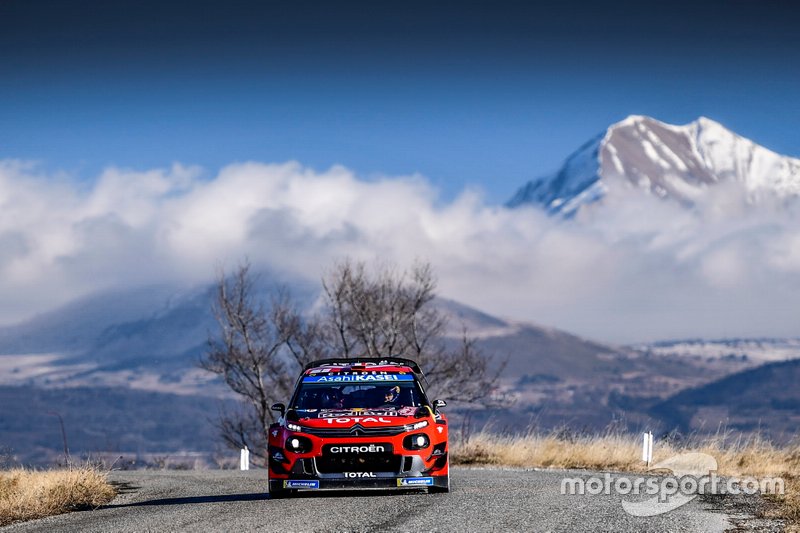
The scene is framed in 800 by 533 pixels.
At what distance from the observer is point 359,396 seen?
17438 mm

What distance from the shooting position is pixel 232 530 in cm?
1338

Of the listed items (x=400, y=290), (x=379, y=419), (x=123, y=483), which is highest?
(x=400, y=290)

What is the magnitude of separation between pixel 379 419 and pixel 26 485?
6.07 m

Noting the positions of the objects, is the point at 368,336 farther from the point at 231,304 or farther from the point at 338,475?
the point at 338,475

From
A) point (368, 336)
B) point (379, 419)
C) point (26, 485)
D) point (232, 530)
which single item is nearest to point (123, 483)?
point (26, 485)

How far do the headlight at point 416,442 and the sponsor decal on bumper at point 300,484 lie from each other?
127cm

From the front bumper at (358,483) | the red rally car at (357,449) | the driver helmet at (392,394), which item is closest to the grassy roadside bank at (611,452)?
the driver helmet at (392,394)

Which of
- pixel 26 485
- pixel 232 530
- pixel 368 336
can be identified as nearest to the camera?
pixel 232 530

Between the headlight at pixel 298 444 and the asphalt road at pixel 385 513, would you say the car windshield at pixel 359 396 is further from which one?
the asphalt road at pixel 385 513

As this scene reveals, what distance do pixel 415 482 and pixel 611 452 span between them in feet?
36.8

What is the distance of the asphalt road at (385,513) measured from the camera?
13.5m

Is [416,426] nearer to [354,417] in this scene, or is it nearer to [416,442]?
[416,442]

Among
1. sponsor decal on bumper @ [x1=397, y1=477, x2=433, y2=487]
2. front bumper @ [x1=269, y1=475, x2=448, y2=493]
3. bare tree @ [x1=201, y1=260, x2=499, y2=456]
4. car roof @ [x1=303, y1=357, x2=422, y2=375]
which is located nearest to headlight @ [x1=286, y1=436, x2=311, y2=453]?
front bumper @ [x1=269, y1=475, x2=448, y2=493]

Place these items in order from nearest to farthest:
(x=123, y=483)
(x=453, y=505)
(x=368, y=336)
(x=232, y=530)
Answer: (x=232, y=530) < (x=453, y=505) < (x=123, y=483) < (x=368, y=336)
